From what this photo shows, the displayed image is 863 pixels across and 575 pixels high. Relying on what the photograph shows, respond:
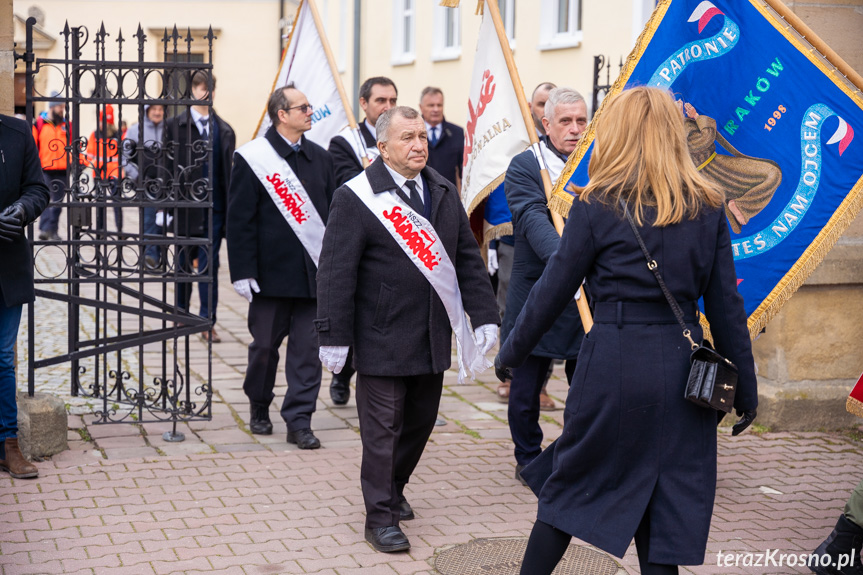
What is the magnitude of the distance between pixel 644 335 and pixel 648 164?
1.76 feet

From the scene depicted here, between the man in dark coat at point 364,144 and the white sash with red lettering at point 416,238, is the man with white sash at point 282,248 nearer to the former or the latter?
the man in dark coat at point 364,144

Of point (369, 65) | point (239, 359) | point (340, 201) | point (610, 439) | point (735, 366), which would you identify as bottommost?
point (239, 359)

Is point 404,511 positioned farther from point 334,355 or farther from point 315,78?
point 315,78

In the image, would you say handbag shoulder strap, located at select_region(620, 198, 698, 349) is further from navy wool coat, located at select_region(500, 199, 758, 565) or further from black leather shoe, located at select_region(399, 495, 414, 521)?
black leather shoe, located at select_region(399, 495, 414, 521)

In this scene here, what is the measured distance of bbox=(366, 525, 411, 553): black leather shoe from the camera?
185 inches

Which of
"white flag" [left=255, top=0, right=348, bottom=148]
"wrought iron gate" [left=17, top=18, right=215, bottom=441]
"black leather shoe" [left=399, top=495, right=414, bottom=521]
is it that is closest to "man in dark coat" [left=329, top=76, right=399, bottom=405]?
"white flag" [left=255, top=0, right=348, bottom=148]

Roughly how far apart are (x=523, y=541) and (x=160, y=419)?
2.68 m

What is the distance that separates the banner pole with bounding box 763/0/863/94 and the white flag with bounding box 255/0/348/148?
377 centimetres

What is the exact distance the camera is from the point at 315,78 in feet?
25.9

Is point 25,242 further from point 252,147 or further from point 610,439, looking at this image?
point 610,439

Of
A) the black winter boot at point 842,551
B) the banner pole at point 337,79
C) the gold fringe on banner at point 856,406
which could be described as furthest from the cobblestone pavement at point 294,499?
the banner pole at point 337,79

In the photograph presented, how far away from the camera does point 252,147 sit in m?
6.45

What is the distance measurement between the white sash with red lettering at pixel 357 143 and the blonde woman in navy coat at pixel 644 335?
3856mm

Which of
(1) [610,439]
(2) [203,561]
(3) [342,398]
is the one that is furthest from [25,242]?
(1) [610,439]
